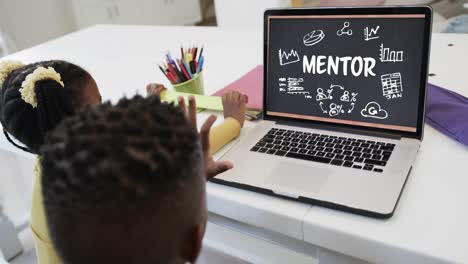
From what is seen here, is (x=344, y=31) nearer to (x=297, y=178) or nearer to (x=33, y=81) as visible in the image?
(x=297, y=178)

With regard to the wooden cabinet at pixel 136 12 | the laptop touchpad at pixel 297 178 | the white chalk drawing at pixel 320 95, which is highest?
the white chalk drawing at pixel 320 95

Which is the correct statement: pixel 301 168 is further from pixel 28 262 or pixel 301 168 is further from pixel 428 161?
pixel 28 262

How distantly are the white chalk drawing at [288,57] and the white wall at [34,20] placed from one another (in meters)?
2.90

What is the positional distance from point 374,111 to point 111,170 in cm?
55

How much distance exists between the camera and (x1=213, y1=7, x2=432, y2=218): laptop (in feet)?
2.16

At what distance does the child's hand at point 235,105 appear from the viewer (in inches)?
34.1

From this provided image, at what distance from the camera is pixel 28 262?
1576 mm

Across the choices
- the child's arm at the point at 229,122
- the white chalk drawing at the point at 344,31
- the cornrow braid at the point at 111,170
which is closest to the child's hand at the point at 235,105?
the child's arm at the point at 229,122

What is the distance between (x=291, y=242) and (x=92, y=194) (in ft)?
2.17

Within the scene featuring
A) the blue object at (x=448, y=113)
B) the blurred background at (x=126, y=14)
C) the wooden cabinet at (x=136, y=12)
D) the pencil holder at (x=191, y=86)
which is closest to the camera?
the blue object at (x=448, y=113)

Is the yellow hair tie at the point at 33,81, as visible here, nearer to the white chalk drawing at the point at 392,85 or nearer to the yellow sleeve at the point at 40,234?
the yellow sleeve at the point at 40,234

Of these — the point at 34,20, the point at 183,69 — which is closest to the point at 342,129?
the point at 183,69

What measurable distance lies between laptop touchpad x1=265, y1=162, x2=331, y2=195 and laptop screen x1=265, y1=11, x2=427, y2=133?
0.16m

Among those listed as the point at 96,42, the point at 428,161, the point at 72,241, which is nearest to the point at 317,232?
the point at 428,161
